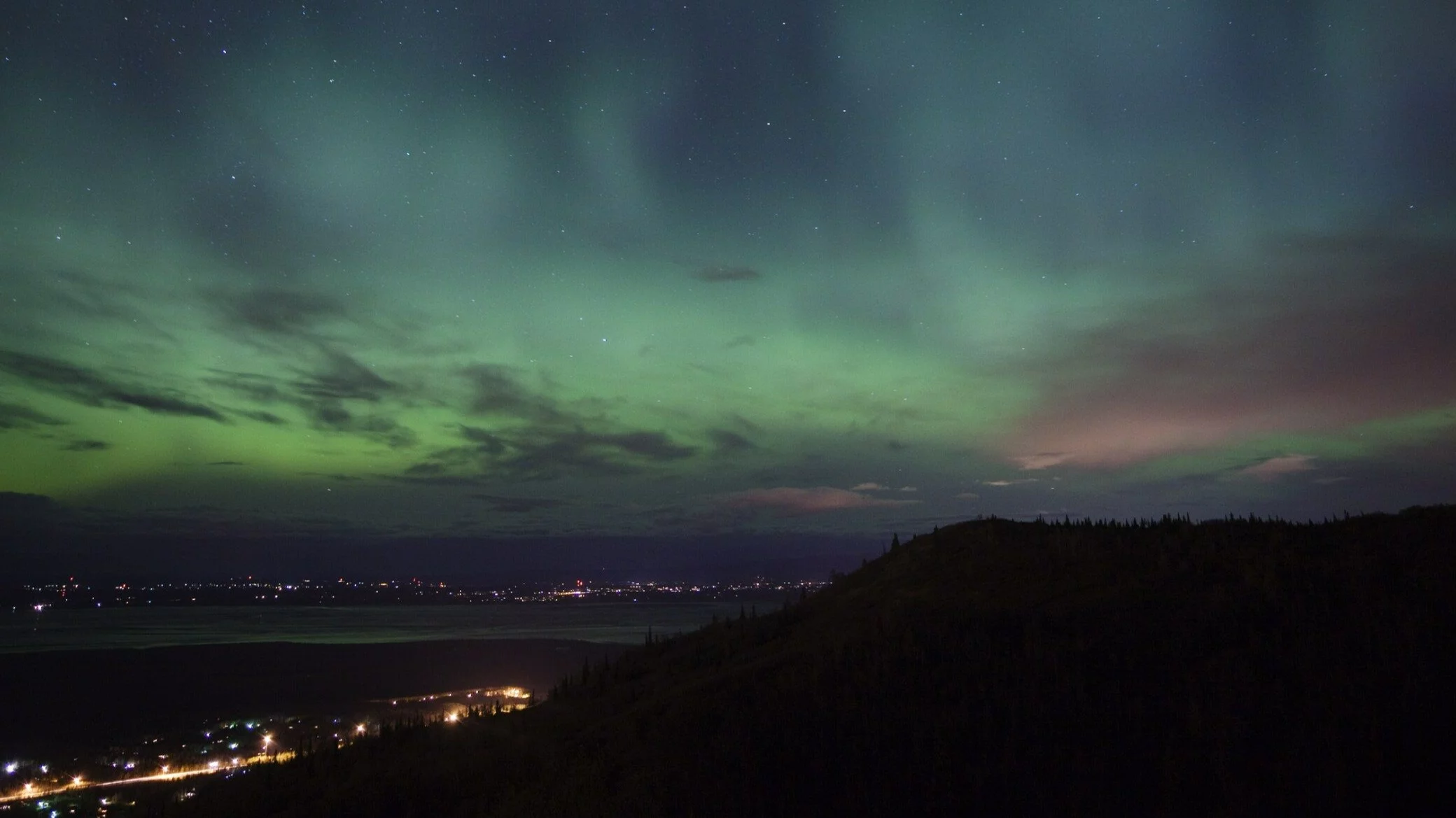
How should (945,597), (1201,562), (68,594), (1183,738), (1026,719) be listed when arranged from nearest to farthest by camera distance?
(1183,738), (1026,719), (1201,562), (945,597), (68,594)

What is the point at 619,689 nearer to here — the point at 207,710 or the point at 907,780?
the point at 907,780

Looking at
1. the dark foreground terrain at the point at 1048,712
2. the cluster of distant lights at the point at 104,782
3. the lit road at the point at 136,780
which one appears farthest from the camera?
the cluster of distant lights at the point at 104,782

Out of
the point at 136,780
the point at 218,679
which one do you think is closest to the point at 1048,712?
the point at 136,780

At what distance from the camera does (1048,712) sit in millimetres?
10141

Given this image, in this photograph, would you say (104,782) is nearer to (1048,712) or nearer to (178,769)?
(178,769)

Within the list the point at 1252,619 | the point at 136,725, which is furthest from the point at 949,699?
the point at 136,725

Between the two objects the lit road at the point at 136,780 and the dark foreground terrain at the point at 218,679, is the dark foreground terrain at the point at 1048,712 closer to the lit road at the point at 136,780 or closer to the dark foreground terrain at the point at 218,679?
the lit road at the point at 136,780

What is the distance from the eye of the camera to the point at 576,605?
5384 inches

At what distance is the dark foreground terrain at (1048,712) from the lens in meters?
8.23

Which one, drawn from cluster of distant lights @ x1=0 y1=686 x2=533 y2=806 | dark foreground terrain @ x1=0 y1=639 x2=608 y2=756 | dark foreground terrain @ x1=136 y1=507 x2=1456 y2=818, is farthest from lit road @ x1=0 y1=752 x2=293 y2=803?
dark foreground terrain @ x1=136 y1=507 x2=1456 y2=818

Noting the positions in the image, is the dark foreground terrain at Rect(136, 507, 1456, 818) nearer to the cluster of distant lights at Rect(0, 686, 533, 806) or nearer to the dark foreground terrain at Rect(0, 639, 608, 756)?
the cluster of distant lights at Rect(0, 686, 533, 806)

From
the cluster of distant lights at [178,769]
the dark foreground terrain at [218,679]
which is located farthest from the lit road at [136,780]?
the dark foreground terrain at [218,679]

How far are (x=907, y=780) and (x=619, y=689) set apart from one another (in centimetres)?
1274

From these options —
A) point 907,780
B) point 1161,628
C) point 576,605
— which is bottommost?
point 576,605
